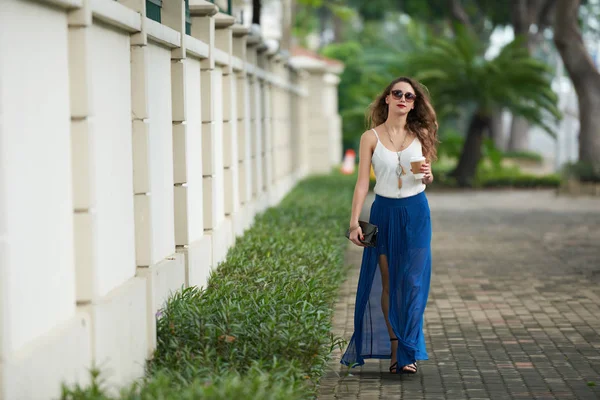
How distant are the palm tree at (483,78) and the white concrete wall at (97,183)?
726 inches

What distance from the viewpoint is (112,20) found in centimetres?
589

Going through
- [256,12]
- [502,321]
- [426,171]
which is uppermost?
[256,12]

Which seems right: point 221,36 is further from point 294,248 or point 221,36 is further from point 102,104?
point 102,104

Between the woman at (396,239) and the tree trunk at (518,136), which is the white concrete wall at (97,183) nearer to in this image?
the woman at (396,239)

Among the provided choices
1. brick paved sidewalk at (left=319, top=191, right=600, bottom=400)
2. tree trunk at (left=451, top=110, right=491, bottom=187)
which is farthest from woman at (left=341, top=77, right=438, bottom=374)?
tree trunk at (left=451, top=110, right=491, bottom=187)

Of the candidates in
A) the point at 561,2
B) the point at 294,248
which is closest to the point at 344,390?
the point at 294,248

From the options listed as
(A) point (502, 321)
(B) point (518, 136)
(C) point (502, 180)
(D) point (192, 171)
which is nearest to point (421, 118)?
(A) point (502, 321)

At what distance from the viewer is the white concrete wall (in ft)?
14.6

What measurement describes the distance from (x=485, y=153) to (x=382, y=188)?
26.4 metres

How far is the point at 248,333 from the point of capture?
6.53 meters

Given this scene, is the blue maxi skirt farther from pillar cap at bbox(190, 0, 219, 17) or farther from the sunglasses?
pillar cap at bbox(190, 0, 219, 17)

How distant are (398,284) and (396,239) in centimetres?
29

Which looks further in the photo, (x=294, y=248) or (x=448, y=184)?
(x=448, y=184)

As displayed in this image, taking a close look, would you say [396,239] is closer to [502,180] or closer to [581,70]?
[581,70]
